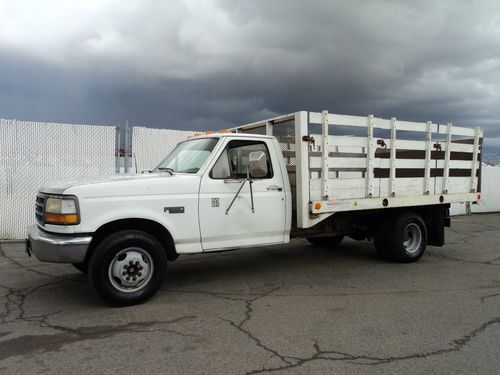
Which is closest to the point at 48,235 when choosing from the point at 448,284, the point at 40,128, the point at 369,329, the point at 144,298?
the point at 144,298

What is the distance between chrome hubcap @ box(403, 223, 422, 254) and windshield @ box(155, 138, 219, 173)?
4.13m

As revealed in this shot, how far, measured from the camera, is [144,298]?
5191mm

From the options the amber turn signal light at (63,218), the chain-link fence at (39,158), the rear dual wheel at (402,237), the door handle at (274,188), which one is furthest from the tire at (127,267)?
the chain-link fence at (39,158)

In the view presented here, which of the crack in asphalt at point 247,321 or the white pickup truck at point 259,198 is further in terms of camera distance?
the white pickup truck at point 259,198

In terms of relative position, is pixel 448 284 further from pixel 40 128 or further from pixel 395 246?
pixel 40 128

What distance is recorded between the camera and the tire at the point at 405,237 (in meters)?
7.55

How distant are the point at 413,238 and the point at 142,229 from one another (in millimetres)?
5040

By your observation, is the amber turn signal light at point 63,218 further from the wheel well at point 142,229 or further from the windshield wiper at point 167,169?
the windshield wiper at point 167,169

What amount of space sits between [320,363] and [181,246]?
2487 mm

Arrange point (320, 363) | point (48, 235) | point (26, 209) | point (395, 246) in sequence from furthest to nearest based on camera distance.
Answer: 1. point (26, 209)
2. point (395, 246)
3. point (48, 235)
4. point (320, 363)

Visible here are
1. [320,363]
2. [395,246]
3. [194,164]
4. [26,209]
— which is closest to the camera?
[320,363]

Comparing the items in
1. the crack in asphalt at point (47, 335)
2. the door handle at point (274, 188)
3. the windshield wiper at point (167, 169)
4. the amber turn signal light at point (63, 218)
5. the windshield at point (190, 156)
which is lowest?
the crack in asphalt at point (47, 335)

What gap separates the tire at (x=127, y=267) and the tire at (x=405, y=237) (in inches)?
165

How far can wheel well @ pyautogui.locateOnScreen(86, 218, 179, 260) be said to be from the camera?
5.11 m
